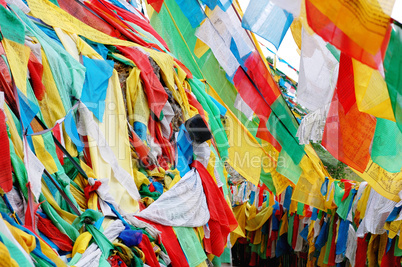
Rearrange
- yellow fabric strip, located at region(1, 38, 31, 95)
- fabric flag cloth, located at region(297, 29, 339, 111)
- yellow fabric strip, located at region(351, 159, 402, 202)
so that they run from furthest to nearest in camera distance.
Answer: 1. yellow fabric strip, located at region(351, 159, 402, 202)
2. fabric flag cloth, located at region(297, 29, 339, 111)
3. yellow fabric strip, located at region(1, 38, 31, 95)

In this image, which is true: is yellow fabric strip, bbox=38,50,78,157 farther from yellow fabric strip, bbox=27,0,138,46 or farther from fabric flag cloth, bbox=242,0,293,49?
fabric flag cloth, bbox=242,0,293,49

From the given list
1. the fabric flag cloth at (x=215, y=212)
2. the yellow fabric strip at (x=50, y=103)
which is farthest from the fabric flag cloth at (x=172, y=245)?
the yellow fabric strip at (x=50, y=103)

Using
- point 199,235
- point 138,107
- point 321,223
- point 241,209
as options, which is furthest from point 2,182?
point 241,209

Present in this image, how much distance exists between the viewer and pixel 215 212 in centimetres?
477

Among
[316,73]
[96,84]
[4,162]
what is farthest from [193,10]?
[4,162]

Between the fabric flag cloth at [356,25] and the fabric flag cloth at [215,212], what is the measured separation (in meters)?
2.80

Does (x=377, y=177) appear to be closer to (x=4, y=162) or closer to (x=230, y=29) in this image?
(x=230, y=29)

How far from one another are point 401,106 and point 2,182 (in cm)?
207

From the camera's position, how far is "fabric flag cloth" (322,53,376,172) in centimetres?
327

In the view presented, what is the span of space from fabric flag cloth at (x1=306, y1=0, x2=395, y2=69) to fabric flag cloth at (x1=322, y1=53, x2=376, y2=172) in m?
0.93

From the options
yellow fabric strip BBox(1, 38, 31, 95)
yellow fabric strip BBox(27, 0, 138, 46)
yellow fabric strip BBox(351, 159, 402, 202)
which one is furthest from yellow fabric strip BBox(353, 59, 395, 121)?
yellow fabric strip BBox(27, 0, 138, 46)

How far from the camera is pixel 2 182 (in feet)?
8.49

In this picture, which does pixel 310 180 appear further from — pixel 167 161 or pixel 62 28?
pixel 62 28

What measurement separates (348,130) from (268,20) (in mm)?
1001
